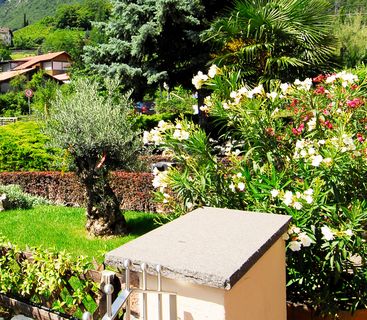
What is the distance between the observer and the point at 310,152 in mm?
3312

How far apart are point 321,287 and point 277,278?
1083mm

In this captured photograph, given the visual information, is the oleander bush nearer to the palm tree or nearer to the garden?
the garden

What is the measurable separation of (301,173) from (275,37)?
26.4ft

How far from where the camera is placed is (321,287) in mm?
3205

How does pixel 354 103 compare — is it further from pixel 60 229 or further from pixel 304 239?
pixel 60 229

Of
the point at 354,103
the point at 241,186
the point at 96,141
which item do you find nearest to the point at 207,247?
the point at 241,186

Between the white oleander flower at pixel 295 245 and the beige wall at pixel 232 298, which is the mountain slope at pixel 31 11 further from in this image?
the beige wall at pixel 232 298

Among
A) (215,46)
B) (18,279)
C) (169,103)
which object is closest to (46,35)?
(169,103)

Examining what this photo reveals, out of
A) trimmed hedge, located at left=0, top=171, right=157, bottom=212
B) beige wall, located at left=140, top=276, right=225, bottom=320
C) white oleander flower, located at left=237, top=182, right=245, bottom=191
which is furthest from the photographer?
trimmed hedge, located at left=0, top=171, right=157, bottom=212

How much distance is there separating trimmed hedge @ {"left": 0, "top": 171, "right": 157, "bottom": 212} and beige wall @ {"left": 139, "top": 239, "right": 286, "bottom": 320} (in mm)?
6625

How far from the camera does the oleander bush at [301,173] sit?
3.01 metres

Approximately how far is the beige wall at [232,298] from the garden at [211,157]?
814 millimetres

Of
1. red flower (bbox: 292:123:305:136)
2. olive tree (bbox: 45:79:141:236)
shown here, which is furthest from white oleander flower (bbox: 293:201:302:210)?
olive tree (bbox: 45:79:141:236)

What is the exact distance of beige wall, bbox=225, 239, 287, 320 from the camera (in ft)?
5.83
